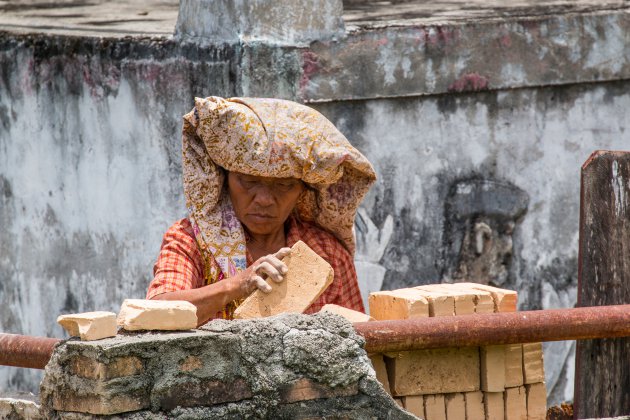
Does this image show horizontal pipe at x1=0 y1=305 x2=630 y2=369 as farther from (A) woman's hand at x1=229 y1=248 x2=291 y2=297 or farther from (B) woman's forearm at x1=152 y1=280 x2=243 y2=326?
(B) woman's forearm at x1=152 y1=280 x2=243 y2=326

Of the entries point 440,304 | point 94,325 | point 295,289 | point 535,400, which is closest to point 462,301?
point 440,304

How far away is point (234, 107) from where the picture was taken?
4.97m

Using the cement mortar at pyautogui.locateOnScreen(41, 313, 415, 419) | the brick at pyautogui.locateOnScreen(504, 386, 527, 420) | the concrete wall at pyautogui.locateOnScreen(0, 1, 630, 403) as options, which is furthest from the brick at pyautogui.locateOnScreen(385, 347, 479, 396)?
the concrete wall at pyautogui.locateOnScreen(0, 1, 630, 403)

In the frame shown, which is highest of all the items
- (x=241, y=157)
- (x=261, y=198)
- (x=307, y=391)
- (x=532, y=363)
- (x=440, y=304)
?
(x=241, y=157)

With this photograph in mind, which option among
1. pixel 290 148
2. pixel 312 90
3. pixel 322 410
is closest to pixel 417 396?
pixel 322 410

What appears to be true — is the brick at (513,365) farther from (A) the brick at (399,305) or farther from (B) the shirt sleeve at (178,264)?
(B) the shirt sleeve at (178,264)

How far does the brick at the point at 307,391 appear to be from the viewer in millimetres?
3898

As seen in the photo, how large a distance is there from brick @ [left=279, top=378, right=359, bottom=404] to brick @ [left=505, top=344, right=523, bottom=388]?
2.29ft

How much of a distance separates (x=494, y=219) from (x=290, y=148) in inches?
125

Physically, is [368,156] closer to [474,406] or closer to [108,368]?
[474,406]

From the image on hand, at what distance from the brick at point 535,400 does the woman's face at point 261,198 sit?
1.10 metres

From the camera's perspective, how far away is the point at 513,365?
14.7ft

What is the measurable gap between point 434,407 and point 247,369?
0.78 metres

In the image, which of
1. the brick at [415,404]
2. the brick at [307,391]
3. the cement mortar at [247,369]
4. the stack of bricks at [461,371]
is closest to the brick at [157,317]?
the cement mortar at [247,369]
